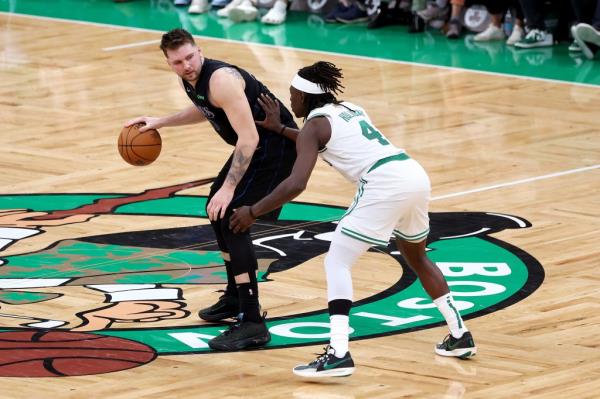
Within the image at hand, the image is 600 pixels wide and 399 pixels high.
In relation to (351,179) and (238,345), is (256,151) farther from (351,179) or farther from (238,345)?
(238,345)

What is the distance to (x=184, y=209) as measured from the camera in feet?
32.4

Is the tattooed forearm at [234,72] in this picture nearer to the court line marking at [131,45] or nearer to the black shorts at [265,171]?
the black shorts at [265,171]

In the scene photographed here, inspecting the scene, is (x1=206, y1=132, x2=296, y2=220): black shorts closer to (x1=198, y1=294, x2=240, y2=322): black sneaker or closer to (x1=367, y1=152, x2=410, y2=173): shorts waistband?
(x1=198, y1=294, x2=240, y2=322): black sneaker

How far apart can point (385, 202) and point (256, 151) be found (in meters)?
0.92

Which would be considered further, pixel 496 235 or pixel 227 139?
pixel 496 235

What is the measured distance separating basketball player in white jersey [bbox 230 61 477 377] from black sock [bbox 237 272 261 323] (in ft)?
1.51

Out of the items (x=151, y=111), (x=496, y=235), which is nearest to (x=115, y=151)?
(x=151, y=111)

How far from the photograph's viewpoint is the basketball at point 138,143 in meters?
7.80

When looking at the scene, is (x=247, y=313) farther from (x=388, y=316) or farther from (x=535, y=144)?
(x=535, y=144)

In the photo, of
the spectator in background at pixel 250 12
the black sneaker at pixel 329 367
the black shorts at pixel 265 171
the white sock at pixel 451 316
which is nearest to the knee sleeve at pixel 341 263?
the black sneaker at pixel 329 367

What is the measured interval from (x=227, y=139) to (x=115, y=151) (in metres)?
4.32

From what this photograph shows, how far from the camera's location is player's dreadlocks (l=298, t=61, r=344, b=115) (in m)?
6.56

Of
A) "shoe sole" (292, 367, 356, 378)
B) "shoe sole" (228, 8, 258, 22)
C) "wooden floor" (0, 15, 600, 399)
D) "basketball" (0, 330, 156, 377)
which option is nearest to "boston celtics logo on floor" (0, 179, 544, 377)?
"basketball" (0, 330, 156, 377)

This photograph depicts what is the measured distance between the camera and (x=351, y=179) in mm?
6672
